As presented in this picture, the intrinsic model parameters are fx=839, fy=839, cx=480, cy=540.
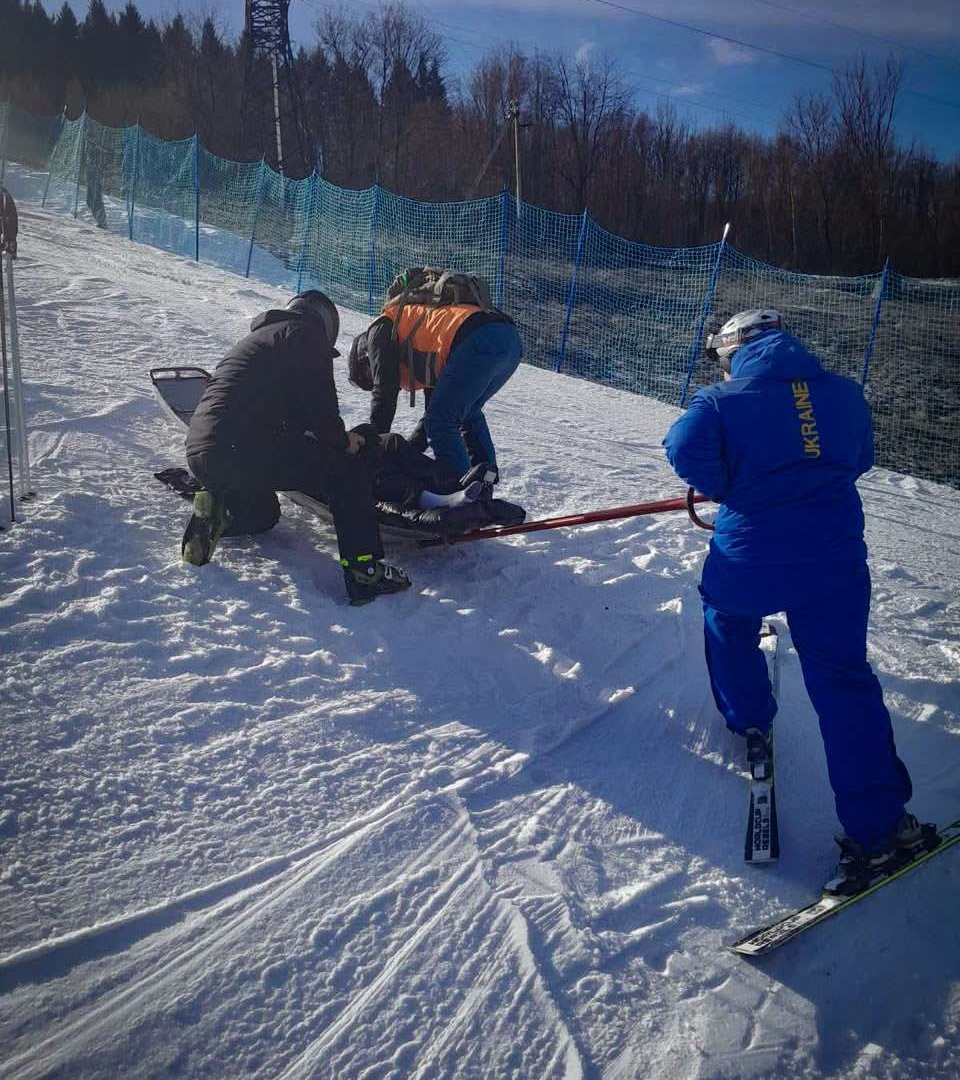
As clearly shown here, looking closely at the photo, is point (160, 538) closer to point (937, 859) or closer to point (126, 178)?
point (937, 859)

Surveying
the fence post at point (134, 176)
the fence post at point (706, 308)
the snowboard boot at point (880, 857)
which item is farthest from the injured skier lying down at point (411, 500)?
the fence post at point (134, 176)

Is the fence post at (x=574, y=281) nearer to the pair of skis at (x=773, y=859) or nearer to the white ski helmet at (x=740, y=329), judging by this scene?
the white ski helmet at (x=740, y=329)

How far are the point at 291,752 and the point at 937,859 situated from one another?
231cm

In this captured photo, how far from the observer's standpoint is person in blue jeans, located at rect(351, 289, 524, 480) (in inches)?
183

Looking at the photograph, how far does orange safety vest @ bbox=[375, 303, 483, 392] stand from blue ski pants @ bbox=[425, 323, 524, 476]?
0.26 feet

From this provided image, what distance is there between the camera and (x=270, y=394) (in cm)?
404

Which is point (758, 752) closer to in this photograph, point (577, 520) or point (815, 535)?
point (815, 535)

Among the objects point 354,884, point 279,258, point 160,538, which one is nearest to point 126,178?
point 279,258

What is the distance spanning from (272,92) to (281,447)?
88.5ft

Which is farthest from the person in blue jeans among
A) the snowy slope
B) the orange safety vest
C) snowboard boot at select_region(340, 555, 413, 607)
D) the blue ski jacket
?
the blue ski jacket

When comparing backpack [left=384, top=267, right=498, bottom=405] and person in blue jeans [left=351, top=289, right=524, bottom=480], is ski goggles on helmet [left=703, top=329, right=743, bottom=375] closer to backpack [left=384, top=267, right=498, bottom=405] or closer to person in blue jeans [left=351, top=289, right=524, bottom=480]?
person in blue jeans [left=351, top=289, right=524, bottom=480]

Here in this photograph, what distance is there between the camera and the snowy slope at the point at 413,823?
7.23ft

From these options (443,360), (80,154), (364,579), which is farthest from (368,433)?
(80,154)

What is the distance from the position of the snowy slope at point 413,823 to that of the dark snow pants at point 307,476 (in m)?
0.36
